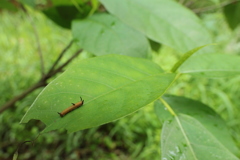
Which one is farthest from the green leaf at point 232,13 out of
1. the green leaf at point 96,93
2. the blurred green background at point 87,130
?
the blurred green background at point 87,130

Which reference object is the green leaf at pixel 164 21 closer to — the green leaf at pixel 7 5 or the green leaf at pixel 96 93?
the green leaf at pixel 96 93

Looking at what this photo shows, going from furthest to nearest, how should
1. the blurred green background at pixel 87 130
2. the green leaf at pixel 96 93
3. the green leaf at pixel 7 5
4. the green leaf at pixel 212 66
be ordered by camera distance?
the blurred green background at pixel 87 130, the green leaf at pixel 7 5, the green leaf at pixel 212 66, the green leaf at pixel 96 93

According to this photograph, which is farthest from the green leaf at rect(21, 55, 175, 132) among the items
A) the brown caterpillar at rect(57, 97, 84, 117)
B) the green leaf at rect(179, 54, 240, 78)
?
Answer: the green leaf at rect(179, 54, 240, 78)

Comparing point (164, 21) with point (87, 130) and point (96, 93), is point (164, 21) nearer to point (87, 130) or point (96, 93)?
point (96, 93)

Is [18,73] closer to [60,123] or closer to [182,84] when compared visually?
[182,84]

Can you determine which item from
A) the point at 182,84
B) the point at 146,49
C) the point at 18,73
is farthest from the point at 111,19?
the point at 18,73
